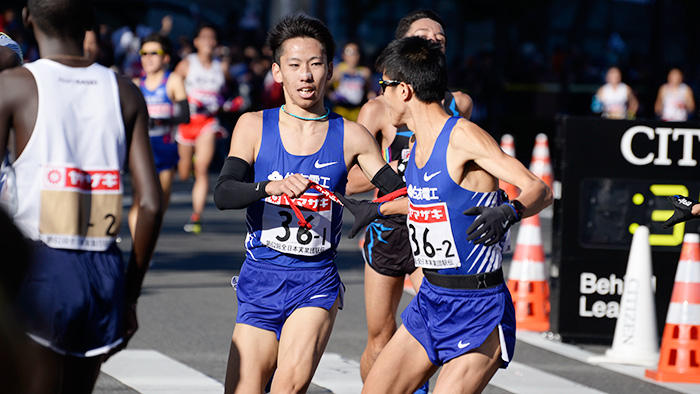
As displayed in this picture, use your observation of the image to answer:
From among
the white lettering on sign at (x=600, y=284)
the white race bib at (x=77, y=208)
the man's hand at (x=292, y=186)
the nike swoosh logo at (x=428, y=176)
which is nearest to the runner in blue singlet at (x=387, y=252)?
the nike swoosh logo at (x=428, y=176)

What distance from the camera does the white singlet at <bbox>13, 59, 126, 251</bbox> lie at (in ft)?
11.6

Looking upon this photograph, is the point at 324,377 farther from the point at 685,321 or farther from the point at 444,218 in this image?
the point at 444,218

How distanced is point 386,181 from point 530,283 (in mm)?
4447

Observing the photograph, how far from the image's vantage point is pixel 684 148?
853 centimetres

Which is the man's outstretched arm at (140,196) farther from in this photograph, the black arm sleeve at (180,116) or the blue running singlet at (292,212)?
the black arm sleeve at (180,116)

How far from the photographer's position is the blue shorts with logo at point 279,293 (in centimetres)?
480

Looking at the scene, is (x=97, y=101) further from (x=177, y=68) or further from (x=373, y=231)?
(x=177, y=68)

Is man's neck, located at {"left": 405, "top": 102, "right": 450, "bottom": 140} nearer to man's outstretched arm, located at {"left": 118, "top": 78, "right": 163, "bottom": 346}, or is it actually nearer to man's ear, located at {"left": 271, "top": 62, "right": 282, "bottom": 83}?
man's ear, located at {"left": 271, "top": 62, "right": 282, "bottom": 83}

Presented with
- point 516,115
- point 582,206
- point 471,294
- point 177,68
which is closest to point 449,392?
point 471,294

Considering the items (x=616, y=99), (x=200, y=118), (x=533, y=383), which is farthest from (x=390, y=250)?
(x=616, y=99)

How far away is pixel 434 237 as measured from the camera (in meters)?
4.73

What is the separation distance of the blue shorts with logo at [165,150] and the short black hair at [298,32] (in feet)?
25.4

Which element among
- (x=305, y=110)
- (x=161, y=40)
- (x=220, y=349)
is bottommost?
(x=220, y=349)

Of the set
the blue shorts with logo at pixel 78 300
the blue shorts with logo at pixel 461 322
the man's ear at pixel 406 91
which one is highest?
the man's ear at pixel 406 91
